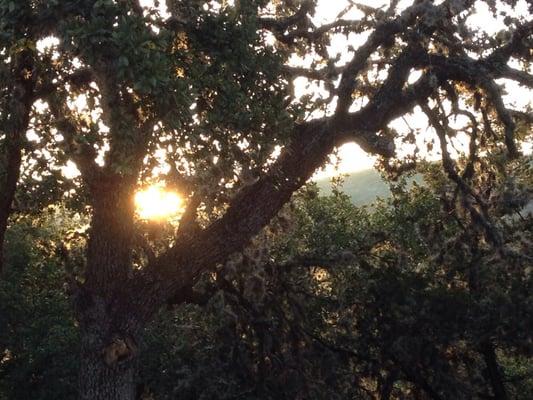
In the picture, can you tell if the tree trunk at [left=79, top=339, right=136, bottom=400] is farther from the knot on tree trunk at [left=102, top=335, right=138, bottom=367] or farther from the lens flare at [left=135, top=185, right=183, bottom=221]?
the lens flare at [left=135, top=185, right=183, bottom=221]

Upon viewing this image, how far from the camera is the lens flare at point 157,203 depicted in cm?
930

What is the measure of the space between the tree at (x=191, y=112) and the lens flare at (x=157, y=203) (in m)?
0.34

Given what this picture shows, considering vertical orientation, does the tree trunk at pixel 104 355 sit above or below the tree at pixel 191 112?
below

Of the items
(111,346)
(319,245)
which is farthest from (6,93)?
(319,245)

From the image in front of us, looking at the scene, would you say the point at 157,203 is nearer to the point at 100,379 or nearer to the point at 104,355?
the point at 104,355

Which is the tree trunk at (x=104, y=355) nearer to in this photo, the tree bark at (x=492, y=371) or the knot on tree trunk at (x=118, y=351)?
the knot on tree trunk at (x=118, y=351)

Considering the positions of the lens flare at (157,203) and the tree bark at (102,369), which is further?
the lens flare at (157,203)

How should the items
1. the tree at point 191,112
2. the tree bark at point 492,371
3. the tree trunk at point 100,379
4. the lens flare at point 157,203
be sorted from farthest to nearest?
the tree bark at point 492,371 < the lens flare at point 157,203 < the tree trunk at point 100,379 < the tree at point 191,112

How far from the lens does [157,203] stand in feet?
34.9

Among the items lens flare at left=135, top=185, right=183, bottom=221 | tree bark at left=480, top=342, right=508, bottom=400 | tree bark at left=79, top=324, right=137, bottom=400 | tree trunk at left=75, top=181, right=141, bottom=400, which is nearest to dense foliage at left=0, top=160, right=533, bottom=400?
tree bark at left=480, top=342, right=508, bottom=400

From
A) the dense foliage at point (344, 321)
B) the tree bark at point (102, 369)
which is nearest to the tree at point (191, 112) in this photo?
the tree bark at point (102, 369)

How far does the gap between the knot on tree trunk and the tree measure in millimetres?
19

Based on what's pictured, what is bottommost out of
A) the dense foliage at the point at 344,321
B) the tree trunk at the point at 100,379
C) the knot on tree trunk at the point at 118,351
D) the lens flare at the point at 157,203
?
the tree trunk at the point at 100,379

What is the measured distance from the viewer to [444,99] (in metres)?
11.0
